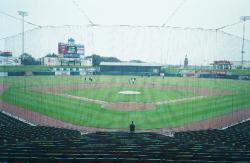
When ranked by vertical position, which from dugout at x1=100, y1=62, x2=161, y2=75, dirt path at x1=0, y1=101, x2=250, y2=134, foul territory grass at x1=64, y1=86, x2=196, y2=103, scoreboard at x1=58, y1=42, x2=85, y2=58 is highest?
scoreboard at x1=58, y1=42, x2=85, y2=58

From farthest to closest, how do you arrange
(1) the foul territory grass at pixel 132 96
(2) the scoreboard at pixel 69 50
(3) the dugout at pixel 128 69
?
1. (3) the dugout at pixel 128 69
2. (2) the scoreboard at pixel 69 50
3. (1) the foul territory grass at pixel 132 96

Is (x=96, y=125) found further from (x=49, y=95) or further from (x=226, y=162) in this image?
(x=49, y=95)

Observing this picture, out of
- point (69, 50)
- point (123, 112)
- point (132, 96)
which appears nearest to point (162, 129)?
point (123, 112)

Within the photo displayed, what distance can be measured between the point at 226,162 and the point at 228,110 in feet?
66.0

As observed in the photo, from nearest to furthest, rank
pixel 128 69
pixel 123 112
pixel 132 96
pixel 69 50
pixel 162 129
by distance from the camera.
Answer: pixel 162 129 → pixel 123 112 → pixel 132 96 → pixel 69 50 → pixel 128 69

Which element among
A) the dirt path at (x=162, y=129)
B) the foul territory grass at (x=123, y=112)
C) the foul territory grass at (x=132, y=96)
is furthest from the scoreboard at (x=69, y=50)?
the dirt path at (x=162, y=129)

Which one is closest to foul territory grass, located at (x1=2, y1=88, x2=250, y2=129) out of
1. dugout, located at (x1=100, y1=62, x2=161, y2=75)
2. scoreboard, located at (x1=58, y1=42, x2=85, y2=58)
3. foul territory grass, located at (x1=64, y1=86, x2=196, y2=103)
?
foul territory grass, located at (x1=64, y1=86, x2=196, y2=103)

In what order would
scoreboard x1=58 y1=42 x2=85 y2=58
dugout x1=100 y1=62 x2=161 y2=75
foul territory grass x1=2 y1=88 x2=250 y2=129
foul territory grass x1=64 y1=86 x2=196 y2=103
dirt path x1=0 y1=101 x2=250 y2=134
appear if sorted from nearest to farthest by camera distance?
dirt path x1=0 y1=101 x2=250 y2=134 < foul territory grass x1=2 y1=88 x2=250 y2=129 < foul territory grass x1=64 y1=86 x2=196 y2=103 < scoreboard x1=58 y1=42 x2=85 y2=58 < dugout x1=100 y1=62 x2=161 y2=75

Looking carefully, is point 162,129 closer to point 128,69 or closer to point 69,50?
point 69,50

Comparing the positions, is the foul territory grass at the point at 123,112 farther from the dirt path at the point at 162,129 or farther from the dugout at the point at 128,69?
the dugout at the point at 128,69

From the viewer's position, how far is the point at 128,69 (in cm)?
7044

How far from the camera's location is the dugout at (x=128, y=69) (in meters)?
69.9

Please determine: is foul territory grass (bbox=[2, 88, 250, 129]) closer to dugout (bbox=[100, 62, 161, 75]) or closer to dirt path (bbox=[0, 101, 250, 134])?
dirt path (bbox=[0, 101, 250, 134])

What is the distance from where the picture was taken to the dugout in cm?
6988
